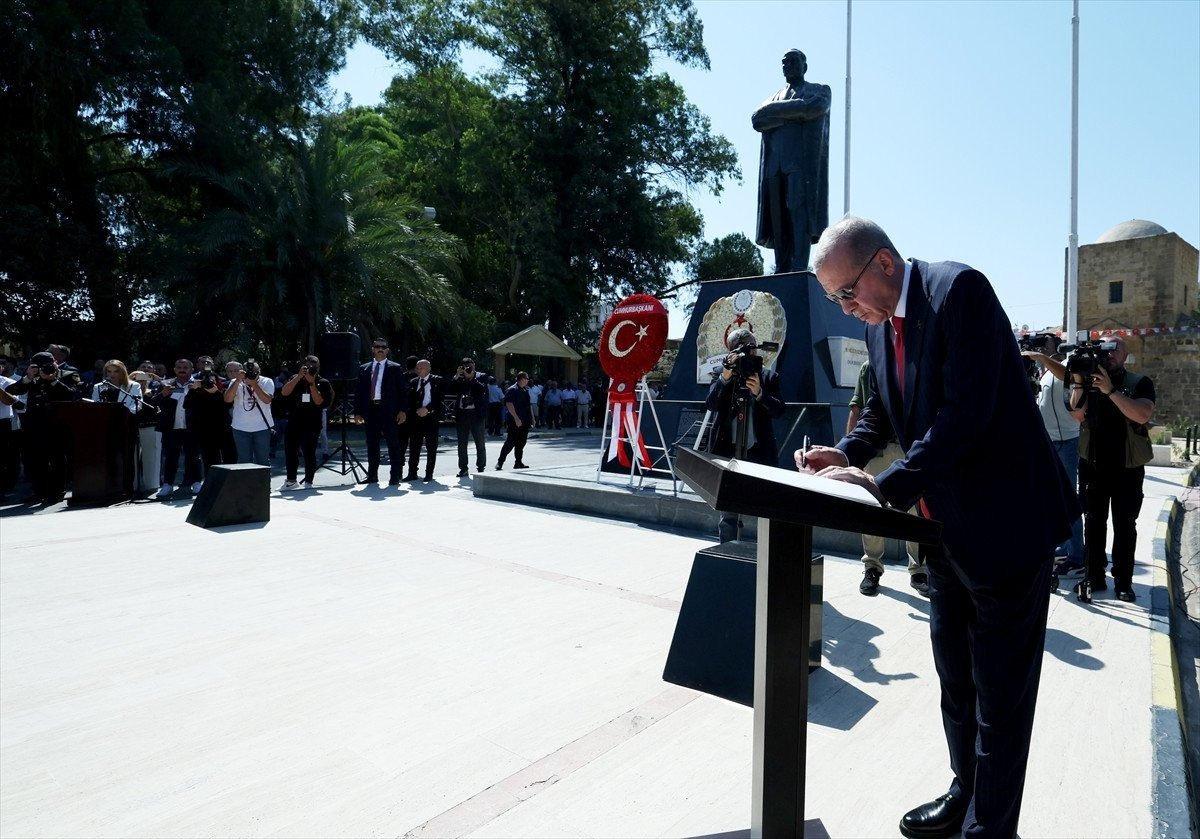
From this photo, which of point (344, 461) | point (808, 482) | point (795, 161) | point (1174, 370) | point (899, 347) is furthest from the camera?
point (1174, 370)

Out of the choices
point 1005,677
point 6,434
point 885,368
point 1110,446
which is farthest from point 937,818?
point 6,434

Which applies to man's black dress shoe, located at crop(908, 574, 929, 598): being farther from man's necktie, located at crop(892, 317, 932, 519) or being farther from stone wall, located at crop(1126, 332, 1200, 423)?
stone wall, located at crop(1126, 332, 1200, 423)

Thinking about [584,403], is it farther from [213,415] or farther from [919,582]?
[919,582]

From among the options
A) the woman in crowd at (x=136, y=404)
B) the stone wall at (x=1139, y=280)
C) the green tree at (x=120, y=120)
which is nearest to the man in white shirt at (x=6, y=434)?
the woman in crowd at (x=136, y=404)

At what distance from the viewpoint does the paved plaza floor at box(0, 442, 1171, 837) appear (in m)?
2.54

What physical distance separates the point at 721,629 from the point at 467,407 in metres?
9.27

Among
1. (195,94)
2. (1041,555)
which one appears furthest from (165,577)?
(195,94)

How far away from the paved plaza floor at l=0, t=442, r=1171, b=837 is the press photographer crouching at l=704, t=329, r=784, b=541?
1.10 meters

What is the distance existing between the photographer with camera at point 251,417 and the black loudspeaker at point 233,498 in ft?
7.63

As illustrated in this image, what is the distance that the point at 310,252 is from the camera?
21.3m

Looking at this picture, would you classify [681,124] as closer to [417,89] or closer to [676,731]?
[417,89]

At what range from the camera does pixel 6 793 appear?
265 centimetres

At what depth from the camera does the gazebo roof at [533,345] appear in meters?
23.4

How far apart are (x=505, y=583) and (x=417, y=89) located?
31.8 metres
